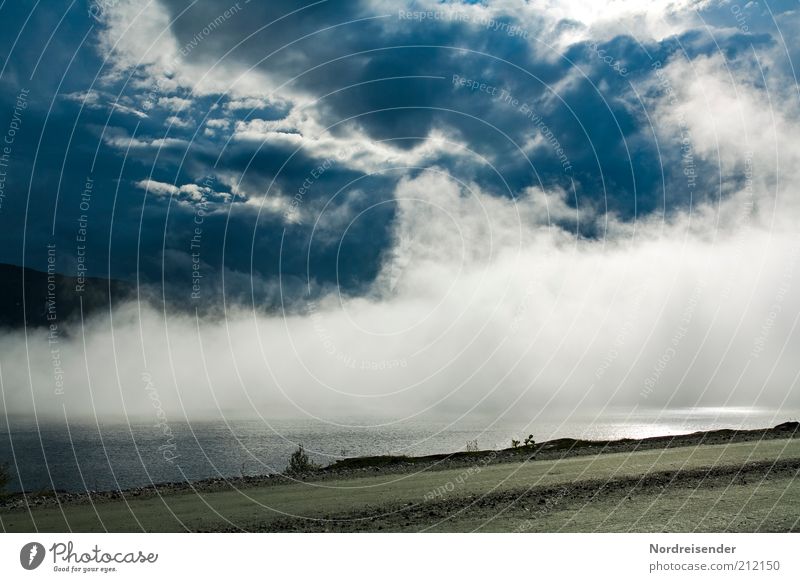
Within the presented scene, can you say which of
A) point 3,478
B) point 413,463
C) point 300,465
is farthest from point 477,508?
point 3,478

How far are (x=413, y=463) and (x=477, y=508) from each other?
28.0 feet

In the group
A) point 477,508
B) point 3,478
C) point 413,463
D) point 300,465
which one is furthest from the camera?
point 413,463

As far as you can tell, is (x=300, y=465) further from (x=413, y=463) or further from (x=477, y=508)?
(x=477, y=508)

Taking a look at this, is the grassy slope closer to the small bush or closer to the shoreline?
the shoreline

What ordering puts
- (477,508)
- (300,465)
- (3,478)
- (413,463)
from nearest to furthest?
(477,508), (3,478), (300,465), (413,463)

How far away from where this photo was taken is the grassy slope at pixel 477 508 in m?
13.7

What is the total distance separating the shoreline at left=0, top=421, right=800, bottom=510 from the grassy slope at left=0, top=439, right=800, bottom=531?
31.5 inches

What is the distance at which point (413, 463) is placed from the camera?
914 inches

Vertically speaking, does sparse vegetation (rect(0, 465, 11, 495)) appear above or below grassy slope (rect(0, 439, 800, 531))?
above

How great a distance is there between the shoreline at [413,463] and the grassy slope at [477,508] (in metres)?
0.80

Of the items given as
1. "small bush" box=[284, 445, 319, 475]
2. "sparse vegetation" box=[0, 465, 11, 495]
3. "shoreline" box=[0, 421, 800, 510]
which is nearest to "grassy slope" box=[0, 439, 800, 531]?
"shoreline" box=[0, 421, 800, 510]

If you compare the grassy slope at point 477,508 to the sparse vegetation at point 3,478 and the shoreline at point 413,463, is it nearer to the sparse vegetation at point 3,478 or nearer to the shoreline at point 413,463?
the shoreline at point 413,463

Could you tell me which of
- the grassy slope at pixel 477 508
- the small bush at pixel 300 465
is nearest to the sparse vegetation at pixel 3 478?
the grassy slope at pixel 477 508

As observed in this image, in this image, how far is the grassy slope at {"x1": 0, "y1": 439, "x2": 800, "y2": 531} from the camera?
13722 millimetres
